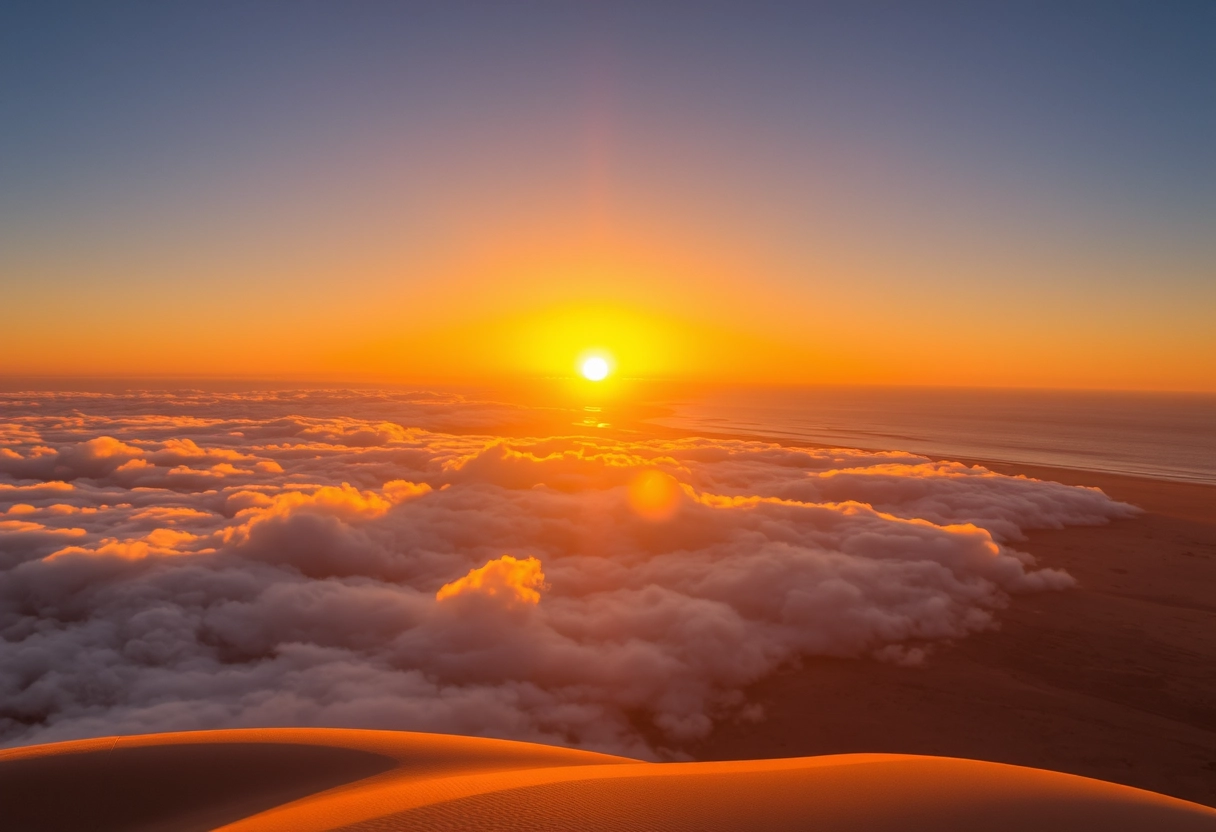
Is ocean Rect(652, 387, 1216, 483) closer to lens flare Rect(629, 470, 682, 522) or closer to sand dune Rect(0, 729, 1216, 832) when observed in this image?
lens flare Rect(629, 470, 682, 522)

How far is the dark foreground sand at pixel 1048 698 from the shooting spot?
11.5m

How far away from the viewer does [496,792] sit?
3.97m

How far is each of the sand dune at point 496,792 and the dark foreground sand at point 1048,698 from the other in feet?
24.0

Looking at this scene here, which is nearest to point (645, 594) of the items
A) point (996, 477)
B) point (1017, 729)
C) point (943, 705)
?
point (943, 705)

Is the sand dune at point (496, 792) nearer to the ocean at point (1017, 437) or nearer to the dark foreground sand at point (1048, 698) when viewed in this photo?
the dark foreground sand at point (1048, 698)

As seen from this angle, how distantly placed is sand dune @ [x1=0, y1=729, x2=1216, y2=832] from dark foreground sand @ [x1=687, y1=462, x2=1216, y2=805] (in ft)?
24.0

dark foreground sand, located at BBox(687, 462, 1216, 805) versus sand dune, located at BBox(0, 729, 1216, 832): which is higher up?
sand dune, located at BBox(0, 729, 1216, 832)

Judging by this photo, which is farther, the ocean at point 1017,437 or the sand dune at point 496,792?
the ocean at point 1017,437

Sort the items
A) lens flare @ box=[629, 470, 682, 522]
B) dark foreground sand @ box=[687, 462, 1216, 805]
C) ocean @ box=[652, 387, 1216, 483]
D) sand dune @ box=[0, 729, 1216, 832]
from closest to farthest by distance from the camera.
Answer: sand dune @ box=[0, 729, 1216, 832]
dark foreground sand @ box=[687, 462, 1216, 805]
lens flare @ box=[629, 470, 682, 522]
ocean @ box=[652, 387, 1216, 483]

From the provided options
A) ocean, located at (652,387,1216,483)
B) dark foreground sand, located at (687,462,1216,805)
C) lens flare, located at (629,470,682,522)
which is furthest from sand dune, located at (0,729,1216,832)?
ocean, located at (652,387,1216,483)

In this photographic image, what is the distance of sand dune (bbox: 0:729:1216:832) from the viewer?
12.4 feet

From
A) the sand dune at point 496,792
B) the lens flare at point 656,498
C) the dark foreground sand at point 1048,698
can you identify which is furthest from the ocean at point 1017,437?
the sand dune at point 496,792

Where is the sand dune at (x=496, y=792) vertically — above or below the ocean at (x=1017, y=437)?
above

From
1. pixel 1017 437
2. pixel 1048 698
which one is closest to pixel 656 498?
pixel 1048 698
